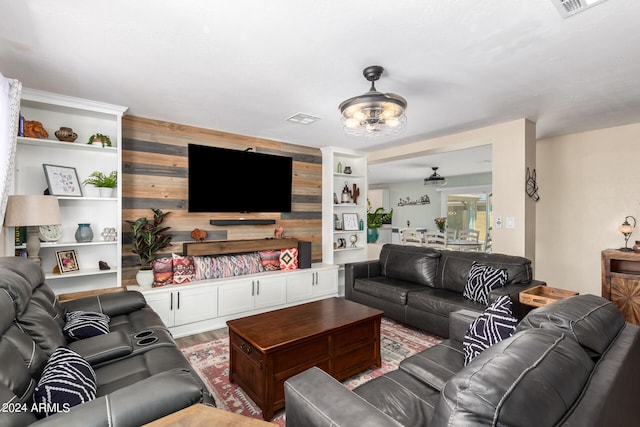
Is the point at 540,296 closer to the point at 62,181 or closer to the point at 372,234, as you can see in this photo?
the point at 372,234

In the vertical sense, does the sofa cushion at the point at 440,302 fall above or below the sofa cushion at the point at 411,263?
below

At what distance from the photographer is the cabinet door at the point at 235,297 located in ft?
12.0

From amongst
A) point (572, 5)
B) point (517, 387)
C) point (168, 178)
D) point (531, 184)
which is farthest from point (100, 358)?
point (531, 184)

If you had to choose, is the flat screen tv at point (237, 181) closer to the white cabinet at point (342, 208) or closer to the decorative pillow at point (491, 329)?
the white cabinet at point (342, 208)

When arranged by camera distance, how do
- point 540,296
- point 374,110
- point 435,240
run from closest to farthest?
point 374,110, point 540,296, point 435,240

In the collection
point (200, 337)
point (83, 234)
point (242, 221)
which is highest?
point (242, 221)

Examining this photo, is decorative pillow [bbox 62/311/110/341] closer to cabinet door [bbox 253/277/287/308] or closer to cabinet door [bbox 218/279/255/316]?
cabinet door [bbox 218/279/255/316]

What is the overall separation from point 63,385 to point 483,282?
3.25m

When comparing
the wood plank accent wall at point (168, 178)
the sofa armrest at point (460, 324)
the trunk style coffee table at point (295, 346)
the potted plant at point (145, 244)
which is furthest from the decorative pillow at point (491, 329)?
the wood plank accent wall at point (168, 178)

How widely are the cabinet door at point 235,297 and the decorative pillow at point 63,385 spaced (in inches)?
88.3

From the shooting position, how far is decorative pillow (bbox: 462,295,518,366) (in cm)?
149

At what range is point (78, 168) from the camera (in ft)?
10.3

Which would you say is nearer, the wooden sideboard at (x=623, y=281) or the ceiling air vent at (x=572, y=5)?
the ceiling air vent at (x=572, y=5)

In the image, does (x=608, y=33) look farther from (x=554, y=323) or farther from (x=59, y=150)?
(x=59, y=150)
